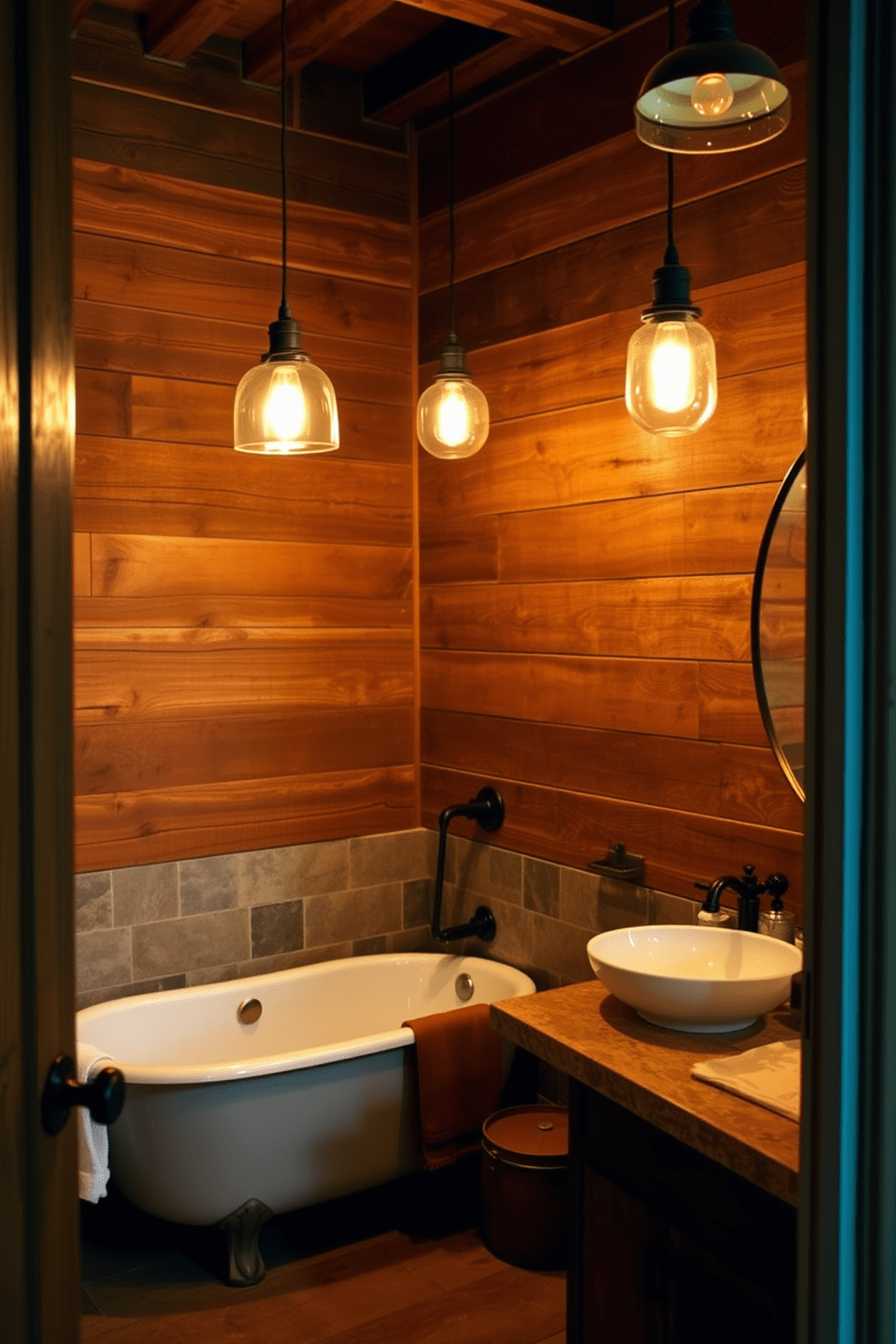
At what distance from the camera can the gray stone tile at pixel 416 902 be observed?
12.4 ft

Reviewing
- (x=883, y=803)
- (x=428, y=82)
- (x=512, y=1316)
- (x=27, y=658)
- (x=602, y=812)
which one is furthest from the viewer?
(x=428, y=82)

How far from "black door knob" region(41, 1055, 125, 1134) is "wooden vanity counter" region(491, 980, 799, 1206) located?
0.89 metres

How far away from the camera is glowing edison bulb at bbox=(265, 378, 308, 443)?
2.45 metres

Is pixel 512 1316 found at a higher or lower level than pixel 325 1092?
lower

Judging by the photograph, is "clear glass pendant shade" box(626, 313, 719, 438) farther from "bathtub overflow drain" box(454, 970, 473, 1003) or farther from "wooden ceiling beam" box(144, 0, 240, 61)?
"bathtub overflow drain" box(454, 970, 473, 1003)

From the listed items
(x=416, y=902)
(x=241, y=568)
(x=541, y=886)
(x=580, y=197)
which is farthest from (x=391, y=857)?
(x=580, y=197)

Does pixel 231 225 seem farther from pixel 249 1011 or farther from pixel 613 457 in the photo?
pixel 249 1011

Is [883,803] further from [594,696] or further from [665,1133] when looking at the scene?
[594,696]

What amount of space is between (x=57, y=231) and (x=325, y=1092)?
7.31ft

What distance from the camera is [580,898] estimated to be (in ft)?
10.5

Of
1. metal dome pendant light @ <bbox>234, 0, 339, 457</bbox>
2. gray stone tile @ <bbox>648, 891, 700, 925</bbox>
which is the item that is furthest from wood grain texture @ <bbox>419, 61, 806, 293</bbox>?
gray stone tile @ <bbox>648, 891, 700, 925</bbox>

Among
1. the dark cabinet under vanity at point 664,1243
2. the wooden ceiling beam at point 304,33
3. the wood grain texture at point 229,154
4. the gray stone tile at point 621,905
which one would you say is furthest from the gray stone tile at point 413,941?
the wooden ceiling beam at point 304,33

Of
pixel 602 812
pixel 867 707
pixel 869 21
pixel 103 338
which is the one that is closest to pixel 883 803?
pixel 867 707

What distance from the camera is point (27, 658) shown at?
1107 mm
